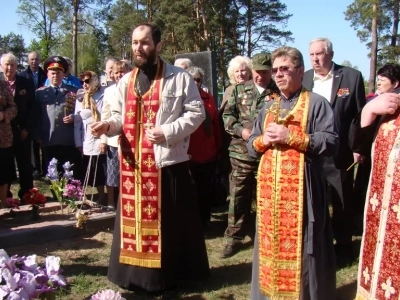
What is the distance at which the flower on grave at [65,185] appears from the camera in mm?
6031

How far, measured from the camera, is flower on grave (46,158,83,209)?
6.03 meters

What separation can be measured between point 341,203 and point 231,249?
1205 millimetres

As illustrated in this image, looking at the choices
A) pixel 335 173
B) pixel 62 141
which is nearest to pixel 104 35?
pixel 62 141

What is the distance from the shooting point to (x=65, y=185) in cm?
617

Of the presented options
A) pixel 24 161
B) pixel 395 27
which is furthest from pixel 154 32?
pixel 395 27

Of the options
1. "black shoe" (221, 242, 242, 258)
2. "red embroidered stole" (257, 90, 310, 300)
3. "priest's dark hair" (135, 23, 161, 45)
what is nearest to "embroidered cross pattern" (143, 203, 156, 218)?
"red embroidered stole" (257, 90, 310, 300)

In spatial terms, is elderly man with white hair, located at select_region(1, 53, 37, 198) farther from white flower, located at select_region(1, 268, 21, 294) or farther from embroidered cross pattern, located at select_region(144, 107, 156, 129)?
white flower, located at select_region(1, 268, 21, 294)

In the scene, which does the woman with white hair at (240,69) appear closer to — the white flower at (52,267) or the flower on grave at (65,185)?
the flower on grave at (65,185)

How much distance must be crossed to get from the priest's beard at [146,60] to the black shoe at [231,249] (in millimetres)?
2195

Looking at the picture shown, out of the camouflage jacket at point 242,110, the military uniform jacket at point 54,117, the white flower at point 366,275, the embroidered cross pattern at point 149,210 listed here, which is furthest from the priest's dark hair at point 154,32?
the military uniform jacket at point 54,117

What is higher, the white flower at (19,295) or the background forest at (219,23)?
the background forest at (219,23)

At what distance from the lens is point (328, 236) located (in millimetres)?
3479

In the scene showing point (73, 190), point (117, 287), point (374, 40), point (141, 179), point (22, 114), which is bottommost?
point (117, 287)

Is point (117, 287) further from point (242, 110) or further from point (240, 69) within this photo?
point (240, 69)
